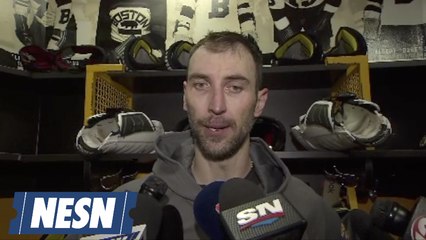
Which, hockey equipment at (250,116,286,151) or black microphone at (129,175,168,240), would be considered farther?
hockey equipment at (250,116,286,151)

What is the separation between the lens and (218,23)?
5.37 ft

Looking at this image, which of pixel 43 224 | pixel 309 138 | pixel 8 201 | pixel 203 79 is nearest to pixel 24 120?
pixel 8 201

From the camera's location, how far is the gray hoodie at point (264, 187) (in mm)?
930

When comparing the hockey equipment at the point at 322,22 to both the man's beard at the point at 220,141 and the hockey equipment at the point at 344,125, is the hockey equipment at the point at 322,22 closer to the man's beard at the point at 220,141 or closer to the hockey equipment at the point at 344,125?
the hockey equipment at the point at 344,125

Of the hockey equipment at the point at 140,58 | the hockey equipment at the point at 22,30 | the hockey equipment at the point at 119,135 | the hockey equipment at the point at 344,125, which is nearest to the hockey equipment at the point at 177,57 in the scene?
the hockey equipment at the point at 140,58

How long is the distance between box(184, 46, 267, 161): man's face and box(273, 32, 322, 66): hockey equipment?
288mm

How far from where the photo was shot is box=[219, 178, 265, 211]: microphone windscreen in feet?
1.63

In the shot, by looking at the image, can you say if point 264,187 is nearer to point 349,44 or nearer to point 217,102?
point 217,102

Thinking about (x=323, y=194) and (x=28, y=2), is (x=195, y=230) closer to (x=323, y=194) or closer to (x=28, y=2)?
(x=323, y=194)

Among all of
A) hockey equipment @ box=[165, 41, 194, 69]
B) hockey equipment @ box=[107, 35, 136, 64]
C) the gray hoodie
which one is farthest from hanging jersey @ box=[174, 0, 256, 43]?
the gray hoodie

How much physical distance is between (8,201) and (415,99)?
1.59m

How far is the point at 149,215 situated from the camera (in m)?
0.49

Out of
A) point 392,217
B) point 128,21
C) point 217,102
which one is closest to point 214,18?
point 128,21

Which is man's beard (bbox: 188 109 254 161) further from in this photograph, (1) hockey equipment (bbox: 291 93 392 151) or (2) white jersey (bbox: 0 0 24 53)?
(2) white jersey (bbox: 0 0 24 53)
